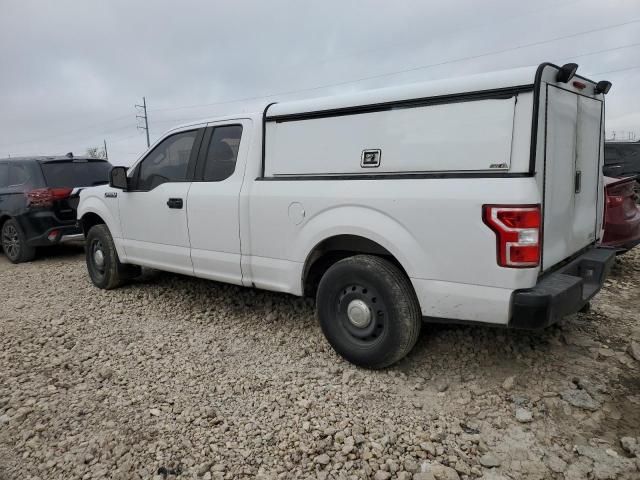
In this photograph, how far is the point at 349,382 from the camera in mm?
3205

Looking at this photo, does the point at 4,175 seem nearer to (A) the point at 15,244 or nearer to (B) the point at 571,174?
(A) the point at 15,244

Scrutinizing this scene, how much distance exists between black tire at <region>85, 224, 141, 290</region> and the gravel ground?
0.87 metres

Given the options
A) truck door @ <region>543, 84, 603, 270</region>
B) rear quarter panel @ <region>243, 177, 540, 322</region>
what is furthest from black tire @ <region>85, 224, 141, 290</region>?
truck door @ <region>543, 84, 603, 270</region>

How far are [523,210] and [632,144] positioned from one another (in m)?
9.99

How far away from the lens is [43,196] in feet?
23.1

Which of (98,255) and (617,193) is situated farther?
(98,255)

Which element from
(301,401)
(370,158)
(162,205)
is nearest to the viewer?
(301,401)

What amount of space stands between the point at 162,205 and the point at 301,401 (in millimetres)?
2464

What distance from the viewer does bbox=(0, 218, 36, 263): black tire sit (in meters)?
7.28

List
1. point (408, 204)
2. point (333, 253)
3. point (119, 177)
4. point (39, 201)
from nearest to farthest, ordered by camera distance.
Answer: point (408, 204) → point (333, 253) → point (119, 177) → point (39, 201)

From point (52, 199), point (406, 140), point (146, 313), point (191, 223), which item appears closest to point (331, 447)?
point (406, 140)

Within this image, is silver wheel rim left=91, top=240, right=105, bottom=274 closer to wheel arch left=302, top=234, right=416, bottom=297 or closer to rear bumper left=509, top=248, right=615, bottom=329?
wheel arch left=302, top=234, right=416, bottom=297

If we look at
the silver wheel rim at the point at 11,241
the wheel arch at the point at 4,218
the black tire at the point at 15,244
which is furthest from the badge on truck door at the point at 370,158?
the wheel arch at the point at 4,218

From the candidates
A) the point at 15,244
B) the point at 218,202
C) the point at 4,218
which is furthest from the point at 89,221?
the point at 4,218
